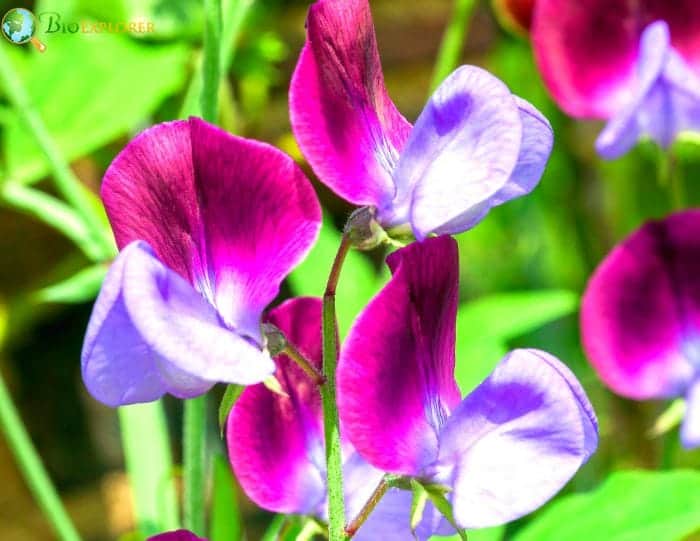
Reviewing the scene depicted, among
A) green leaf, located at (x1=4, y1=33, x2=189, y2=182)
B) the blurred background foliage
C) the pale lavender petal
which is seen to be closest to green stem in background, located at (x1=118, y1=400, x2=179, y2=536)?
the blurred background foliage

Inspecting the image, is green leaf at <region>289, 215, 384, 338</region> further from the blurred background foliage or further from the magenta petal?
the magenta petal

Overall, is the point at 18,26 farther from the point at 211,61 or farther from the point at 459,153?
the point at 459,153

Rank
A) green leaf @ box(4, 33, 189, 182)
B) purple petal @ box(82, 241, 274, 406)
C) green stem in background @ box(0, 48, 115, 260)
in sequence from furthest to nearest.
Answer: green leaf @ box(4, 33, 189, 182)
green stem in background @ box(0, 48, 115, 260)
purple petal @ box(82, 241, 274, 406)

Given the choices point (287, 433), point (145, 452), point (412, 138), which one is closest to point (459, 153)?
point (412, 138)

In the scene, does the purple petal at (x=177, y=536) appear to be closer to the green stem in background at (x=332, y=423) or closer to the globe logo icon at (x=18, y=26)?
the green stem in background at (x=332, y=423)

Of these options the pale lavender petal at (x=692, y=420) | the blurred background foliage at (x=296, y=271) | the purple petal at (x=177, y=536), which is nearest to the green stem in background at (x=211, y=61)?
the blurred background foliage at (x=296, y=271)
